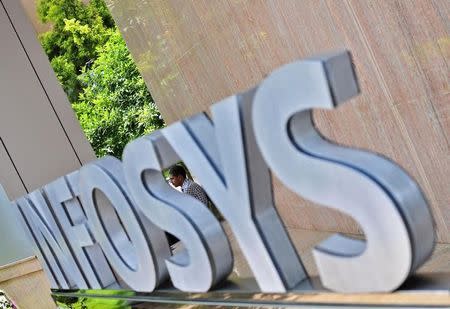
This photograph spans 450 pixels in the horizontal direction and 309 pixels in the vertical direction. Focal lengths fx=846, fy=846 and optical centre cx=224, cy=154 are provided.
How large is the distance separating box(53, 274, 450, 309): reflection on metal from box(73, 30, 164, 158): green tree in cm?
1778

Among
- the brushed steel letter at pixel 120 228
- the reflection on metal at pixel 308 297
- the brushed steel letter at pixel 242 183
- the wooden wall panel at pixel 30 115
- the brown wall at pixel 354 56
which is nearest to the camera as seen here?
the reflection on metal at pixel 308 297

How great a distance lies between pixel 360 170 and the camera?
2066 mm

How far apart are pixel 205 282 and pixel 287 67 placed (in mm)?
1004

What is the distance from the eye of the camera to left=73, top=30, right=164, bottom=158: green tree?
831 inches

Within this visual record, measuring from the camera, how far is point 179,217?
2850mm

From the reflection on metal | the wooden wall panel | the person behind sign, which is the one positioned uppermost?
the wooden wall panel

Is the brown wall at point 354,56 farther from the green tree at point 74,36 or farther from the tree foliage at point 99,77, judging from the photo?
the green tree at point 74,36

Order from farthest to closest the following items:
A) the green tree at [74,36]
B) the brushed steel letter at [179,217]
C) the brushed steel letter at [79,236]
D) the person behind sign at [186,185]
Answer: the green tree at [74,36] < the person behind sign at [186,185] < the brushed steel letter at [79,236] < the brushed steel letter at [179,217]

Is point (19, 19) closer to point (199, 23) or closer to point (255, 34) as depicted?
point (199, 23)

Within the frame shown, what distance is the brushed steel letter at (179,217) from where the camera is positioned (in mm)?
2793

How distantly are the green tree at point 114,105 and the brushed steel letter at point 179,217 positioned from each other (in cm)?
1803

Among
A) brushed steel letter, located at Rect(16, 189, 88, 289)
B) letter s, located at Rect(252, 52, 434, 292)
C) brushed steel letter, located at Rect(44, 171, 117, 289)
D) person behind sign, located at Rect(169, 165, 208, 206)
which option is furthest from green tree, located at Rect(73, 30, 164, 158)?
letter s, located at Rect(252, 52, 434, 292)

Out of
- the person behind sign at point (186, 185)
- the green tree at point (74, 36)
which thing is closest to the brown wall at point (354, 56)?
the person behind sign at point (186, 185)

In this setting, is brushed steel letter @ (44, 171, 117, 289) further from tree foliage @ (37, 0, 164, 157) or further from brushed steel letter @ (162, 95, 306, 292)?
tree foliage @ (37, 0, 164, 157)
